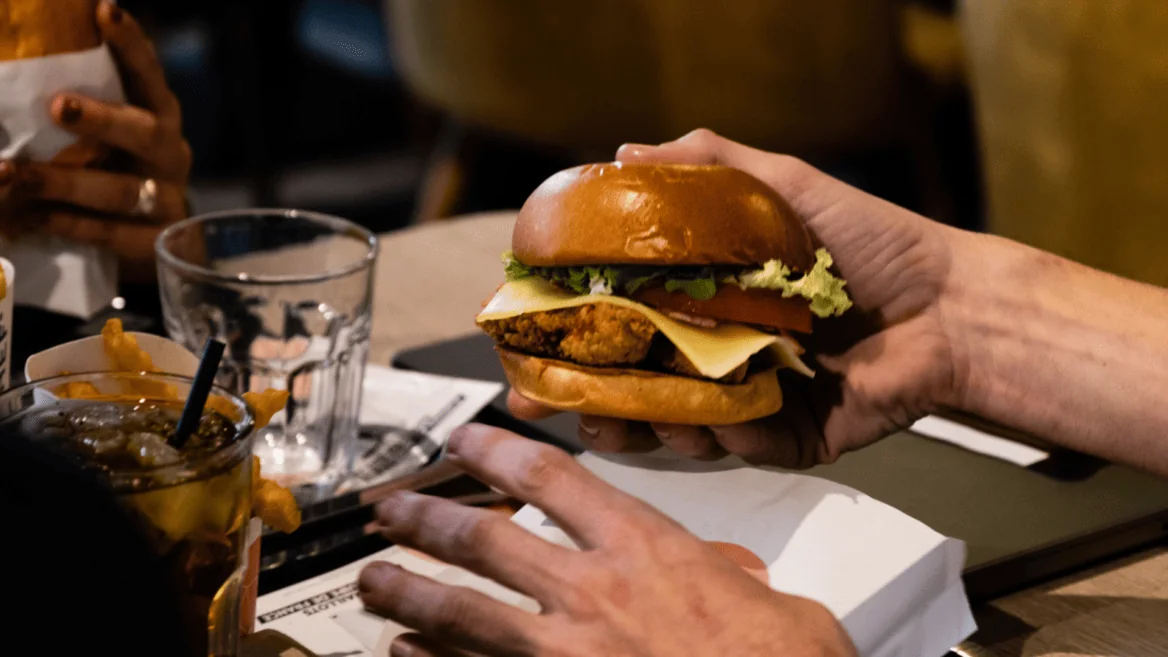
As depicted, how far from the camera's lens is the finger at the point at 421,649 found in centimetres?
79

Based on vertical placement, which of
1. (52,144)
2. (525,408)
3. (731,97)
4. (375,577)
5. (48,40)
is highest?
(48,40)

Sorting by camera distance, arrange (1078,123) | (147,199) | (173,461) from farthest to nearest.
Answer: (1078,123) < (147,199) < (173,461)

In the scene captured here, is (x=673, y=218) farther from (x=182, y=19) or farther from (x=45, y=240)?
(x=182, y=19)

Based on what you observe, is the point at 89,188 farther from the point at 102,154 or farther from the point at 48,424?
the point at 48,424

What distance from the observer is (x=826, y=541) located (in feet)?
3.06

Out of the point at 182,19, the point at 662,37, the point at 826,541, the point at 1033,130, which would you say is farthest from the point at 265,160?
the point at 826,541

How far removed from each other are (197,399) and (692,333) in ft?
2.04

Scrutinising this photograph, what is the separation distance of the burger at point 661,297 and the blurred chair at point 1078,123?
147 centimetres

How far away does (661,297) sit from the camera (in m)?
1.23

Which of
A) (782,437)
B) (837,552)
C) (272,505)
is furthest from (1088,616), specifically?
Answer: (272,505)

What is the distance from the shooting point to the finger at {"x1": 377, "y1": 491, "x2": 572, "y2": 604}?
2.61ft

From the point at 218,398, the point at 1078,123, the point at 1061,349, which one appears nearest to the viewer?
the point at 218,398

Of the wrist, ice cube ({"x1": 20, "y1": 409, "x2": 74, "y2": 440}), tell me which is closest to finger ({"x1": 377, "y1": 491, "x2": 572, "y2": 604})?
ice cube ({"x1": 20, "y1": 409, "x2": 74, "y2": 440})

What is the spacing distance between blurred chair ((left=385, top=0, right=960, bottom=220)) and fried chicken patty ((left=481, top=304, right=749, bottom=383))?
2056 millimetres
